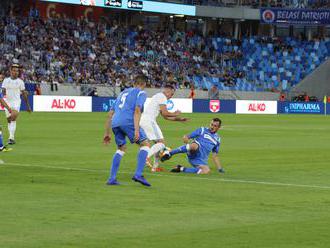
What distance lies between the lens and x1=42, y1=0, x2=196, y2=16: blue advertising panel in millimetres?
64056

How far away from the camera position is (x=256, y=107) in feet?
210

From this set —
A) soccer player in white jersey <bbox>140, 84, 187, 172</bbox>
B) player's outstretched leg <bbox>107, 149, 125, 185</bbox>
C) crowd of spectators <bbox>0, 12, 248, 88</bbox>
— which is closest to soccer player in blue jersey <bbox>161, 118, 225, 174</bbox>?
soccer player in white jersey <bbox>140, 84, 187, 172</bbox>

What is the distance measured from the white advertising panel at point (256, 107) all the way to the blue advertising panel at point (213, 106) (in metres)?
0.56

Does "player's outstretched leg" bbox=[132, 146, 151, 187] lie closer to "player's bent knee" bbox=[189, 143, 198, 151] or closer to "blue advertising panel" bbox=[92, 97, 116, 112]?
"player's bent knee" bbox=[189, 143, 198, 151]

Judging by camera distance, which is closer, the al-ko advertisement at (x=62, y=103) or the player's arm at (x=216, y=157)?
the player's arm at (x=216, y=157)

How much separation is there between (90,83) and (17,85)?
33401 millimetres

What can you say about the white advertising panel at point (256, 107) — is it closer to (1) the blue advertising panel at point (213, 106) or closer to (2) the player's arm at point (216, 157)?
(1) the blue advertising panel at point (213, 106)

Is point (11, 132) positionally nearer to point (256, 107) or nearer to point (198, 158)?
point (198, 158)

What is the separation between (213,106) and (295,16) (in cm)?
2008

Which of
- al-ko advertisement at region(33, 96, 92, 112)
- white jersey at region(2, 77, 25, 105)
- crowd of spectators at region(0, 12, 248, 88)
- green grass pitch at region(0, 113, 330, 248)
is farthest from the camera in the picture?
crowd of spectators at region(0, 12, 248, 88)

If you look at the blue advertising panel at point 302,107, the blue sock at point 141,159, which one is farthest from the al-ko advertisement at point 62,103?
the blue sock at point 141,159

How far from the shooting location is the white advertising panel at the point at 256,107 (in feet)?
205

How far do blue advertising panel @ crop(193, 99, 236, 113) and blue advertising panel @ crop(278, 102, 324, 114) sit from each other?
5831mm

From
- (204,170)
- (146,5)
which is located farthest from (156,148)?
(146,5)
